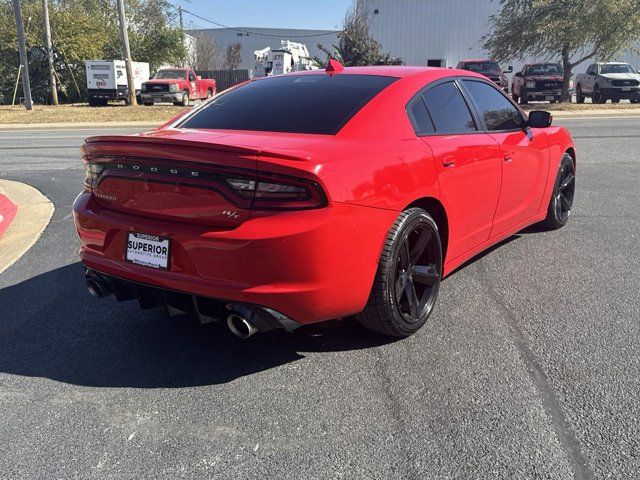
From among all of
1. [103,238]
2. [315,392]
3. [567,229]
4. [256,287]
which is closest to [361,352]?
[315,392]

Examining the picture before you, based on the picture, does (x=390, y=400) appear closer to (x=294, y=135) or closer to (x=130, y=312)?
(x=294, y=135)

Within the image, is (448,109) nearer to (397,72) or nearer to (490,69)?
(397,72)

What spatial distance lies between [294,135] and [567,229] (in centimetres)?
378

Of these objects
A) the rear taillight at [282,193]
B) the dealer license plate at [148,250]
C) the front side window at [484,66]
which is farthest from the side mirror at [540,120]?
the front side window at [484,66]

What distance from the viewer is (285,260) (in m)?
2.81

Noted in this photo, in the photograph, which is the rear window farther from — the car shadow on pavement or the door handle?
the car shadow on pavement

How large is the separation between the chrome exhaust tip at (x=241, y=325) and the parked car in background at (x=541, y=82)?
25.9m

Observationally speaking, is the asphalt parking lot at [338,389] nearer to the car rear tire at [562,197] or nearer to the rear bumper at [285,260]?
the rear bumper at [285,260]

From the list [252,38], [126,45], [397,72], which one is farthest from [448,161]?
[252,38]

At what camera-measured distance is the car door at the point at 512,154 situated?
14.5ft

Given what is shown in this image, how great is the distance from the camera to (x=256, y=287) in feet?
9.35

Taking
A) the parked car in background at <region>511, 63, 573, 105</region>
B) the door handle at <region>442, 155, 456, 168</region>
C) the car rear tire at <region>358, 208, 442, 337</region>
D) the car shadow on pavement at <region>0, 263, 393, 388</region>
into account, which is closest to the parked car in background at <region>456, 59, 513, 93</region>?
the parked car in background at <region>511, 63, 573, 105</region>

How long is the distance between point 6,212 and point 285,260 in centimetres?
537

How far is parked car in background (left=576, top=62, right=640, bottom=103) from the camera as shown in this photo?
25109mm
